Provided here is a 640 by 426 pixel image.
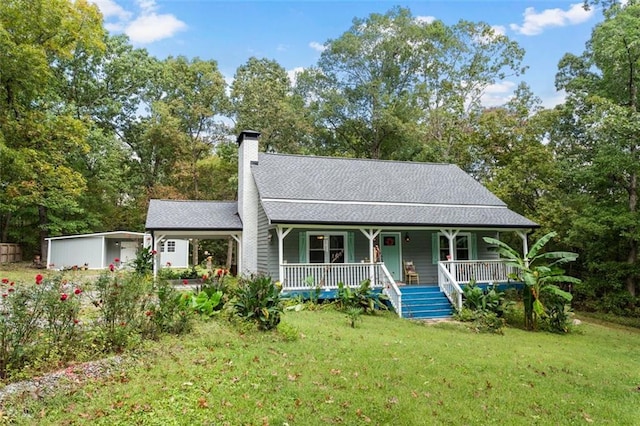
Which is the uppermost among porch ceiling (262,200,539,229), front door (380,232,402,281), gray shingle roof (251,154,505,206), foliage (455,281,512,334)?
gray shingle roof (251,154,505,206)

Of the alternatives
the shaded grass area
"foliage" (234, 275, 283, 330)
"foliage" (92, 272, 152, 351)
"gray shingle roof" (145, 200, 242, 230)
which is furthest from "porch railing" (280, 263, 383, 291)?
"foliage" (92, 272, 152, 351)

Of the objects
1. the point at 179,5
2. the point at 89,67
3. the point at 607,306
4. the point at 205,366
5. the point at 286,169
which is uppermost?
the point at 89,67

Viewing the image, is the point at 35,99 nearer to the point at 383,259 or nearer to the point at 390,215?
the point at 390,215

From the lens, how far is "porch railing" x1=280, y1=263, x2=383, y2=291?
1284 centimetres

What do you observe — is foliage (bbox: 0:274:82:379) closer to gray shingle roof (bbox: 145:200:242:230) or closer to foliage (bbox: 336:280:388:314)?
foliage (bbox: 336:280:388:314)

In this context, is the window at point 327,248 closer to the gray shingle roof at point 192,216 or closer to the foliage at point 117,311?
the gray shingle roof at point 192,216

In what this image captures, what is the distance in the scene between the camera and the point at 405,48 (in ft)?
102

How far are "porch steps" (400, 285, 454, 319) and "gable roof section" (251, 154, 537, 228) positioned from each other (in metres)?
2.32

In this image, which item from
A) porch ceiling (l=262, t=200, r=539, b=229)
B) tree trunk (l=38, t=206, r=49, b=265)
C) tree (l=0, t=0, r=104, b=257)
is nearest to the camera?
porch ceiling (l=262, t=200, r=539, b=229)

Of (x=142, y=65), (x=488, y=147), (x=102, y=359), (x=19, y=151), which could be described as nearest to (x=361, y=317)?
(x=102, y=359)

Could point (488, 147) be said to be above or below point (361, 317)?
above

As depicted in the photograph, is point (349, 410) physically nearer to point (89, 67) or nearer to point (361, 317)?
point (361, 317)

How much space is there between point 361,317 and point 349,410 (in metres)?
6.79

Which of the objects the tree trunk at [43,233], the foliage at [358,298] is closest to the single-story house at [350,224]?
the foliage at [358,298]
